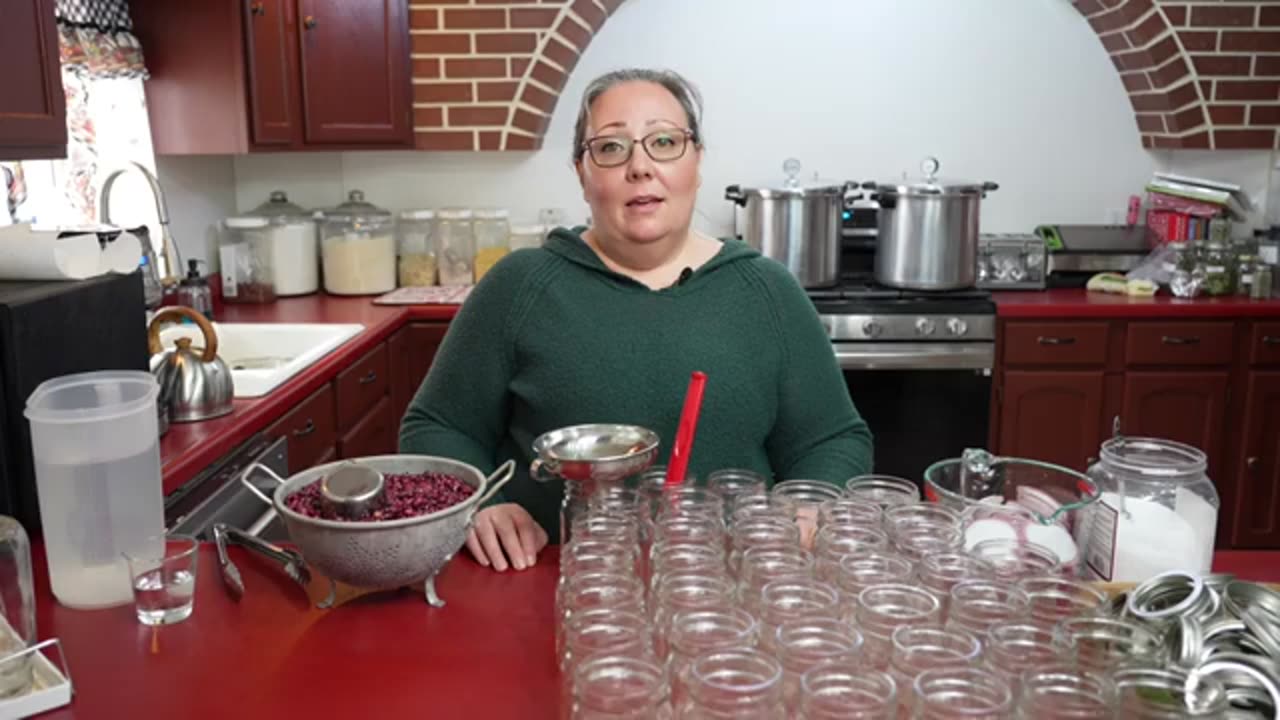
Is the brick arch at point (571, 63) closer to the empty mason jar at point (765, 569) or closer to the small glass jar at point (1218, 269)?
the small glass jar at point (1218, 269)

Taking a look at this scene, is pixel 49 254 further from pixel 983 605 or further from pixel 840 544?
pixel 983 605

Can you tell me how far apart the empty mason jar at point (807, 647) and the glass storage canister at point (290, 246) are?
3.42 meters

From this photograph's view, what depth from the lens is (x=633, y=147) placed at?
1831 millimetres

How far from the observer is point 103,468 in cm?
136

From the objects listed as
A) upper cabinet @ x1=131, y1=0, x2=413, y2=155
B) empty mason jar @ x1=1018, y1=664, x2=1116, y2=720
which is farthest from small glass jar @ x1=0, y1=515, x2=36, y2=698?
upper cabinet @ x1=131, y1=0, x2=413, y2=155

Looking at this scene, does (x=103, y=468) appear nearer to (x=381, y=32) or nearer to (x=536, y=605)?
(x=536, y=605)

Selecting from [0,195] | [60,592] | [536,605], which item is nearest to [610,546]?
[536,605]

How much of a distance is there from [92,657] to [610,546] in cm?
59

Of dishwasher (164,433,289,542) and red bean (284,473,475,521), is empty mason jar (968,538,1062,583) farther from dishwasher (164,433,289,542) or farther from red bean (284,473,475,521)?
dishwasher (164,433,289,542)

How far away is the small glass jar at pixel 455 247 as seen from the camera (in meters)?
4.24

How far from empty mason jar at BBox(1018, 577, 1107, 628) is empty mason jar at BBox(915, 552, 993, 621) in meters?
0.04

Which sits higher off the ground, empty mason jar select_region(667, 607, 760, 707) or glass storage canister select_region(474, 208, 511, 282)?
glass storage canister select_region(474, 208, 511, 282)

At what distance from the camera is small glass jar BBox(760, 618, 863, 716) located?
0.90 m

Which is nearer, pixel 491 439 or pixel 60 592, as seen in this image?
pixel 60 592
